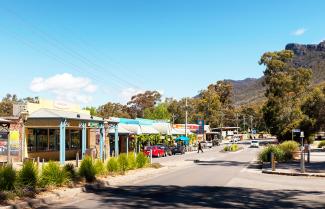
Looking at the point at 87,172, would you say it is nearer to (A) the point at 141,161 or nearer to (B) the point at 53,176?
(B) the point at 53,176

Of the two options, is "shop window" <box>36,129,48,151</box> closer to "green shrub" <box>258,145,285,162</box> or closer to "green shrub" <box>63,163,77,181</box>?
"green shrub" <box>258,145,285,162</box>

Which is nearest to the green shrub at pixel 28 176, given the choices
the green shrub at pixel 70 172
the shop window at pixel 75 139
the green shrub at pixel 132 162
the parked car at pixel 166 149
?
the green shrub at pixel 70 172

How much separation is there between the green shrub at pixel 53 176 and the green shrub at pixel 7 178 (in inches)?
65.8

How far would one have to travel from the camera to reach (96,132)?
49406 millimetres

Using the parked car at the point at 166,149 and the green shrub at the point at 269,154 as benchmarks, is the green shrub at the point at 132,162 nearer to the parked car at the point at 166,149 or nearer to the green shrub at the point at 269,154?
the green shrub at the point at 269,154

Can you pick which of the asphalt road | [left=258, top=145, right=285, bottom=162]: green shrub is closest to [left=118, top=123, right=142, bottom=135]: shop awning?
[left=258, top=145, right=285, bottom=162]: green shrub

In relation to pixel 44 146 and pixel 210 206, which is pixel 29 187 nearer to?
pixel 210 206

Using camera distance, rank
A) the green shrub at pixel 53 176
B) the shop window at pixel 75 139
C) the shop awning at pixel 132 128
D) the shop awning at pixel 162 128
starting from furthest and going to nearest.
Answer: the shop awning at pixel 162 128, the shop awning at pixel 132 128, the shop window at pixel 75 139, the green shrub at pixel 53 176

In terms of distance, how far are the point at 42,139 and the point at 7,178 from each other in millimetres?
29142

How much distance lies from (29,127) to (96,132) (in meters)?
11.4

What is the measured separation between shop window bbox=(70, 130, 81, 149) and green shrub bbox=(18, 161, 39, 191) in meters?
32.0

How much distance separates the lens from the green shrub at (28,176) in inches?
572

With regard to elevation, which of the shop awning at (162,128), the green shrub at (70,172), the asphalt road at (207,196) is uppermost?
the shop awning at (162,128)

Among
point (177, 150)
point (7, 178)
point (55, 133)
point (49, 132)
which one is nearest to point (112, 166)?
point (7, 178)
